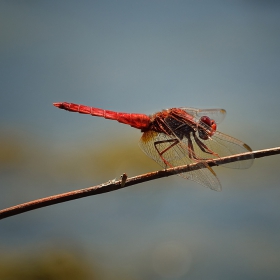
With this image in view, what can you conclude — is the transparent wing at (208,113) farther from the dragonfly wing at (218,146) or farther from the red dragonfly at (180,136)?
the dragonfly wing at (218,146)

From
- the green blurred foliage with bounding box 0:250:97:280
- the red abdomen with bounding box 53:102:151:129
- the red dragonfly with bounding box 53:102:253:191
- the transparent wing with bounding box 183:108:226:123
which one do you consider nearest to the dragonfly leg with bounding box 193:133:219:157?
the red dragonfly with bounding box 53:102:253:191

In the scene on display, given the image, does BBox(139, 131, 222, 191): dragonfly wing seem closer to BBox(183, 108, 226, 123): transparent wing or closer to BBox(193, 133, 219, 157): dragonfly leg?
BBox(193, 133, 219, 157): dragonfly leg

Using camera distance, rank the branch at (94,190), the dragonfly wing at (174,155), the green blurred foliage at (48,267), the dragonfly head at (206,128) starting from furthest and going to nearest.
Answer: the green blurred foliage at (48,267)
the dragonfly head at (206,128)
the dragonfly wing at (174,155)
the branch at (94,190)

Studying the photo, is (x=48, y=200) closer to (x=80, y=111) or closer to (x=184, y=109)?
(x=80, y=111)

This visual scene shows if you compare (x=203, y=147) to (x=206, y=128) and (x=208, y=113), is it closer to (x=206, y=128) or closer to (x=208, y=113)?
(x=206, y=128)

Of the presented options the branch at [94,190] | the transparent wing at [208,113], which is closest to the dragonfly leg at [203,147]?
the transparent wing at [208,113]

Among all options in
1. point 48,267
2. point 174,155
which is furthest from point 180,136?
point 48,267

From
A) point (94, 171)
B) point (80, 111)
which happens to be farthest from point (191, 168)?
point (94, 171)
